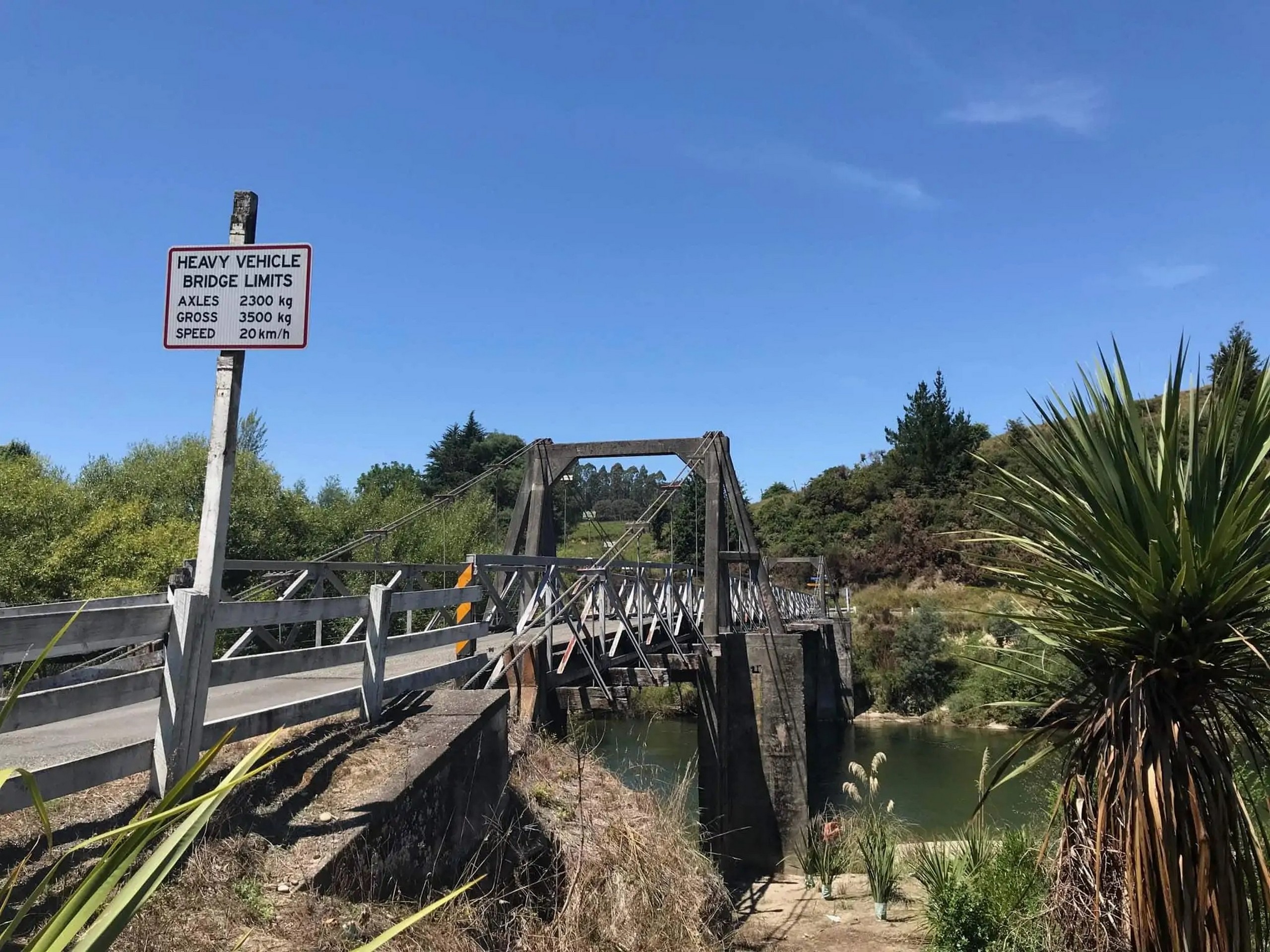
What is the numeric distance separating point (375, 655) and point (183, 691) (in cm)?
140

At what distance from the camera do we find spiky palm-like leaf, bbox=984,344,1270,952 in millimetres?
3527

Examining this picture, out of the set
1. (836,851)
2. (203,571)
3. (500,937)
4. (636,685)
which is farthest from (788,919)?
(203,571)

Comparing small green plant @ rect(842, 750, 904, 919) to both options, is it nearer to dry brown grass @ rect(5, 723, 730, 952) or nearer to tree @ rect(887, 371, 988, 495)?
dry brown grass @ rect(5, 723, 730, 952)

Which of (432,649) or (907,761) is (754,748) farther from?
(907,761)

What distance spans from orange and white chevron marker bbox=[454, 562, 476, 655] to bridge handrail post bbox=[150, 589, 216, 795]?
2.78m

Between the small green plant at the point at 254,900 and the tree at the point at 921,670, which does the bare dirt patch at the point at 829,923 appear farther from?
the tree at the point at 921,670

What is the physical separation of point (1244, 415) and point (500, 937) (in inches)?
154

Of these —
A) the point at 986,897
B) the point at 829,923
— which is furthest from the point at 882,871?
the point at 986,897

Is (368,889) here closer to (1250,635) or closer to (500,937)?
(500,937)

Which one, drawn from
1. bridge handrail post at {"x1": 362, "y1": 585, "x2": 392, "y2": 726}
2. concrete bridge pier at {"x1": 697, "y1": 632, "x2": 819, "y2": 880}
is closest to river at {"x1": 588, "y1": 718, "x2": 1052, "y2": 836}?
concrete bridge pier at {"x1": 697, "y1": 632, "x2": 819, "y2": 880}

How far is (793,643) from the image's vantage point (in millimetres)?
14062

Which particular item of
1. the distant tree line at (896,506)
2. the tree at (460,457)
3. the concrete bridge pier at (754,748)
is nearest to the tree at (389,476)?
the tree at (460,457)

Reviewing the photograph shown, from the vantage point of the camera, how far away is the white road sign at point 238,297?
391 cm

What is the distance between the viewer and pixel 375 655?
4.82 meters
